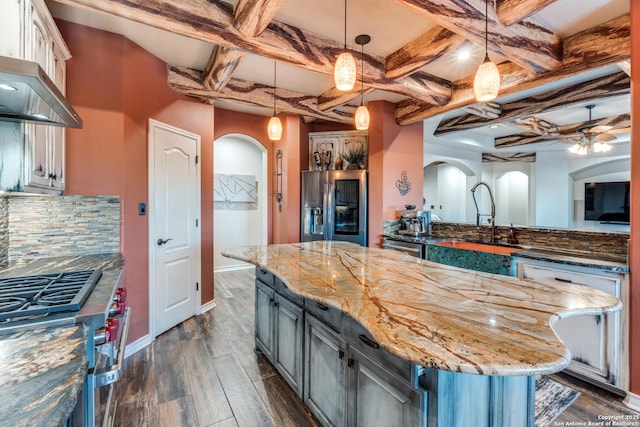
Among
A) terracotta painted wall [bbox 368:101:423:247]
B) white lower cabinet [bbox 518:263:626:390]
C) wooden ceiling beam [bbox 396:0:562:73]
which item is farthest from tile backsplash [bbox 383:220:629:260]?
wooden ceiling beam [bbox 396:0:562:73]

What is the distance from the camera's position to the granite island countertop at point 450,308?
33.4 inches

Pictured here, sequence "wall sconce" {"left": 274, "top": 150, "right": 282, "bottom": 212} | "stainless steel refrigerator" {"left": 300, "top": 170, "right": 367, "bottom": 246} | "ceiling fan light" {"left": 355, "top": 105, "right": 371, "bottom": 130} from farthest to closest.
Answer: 1. "wall sconce" {"left": 274, "top": 150, "right": 282, "bottom": 212}
2. "stainless steel refrigerator" {"left": 300, "top": 170, "right": 367, "bottom": 246}
3. "ceiling fan light" {"left": 355, "top": 105, "right": 371, "bottom": 130}

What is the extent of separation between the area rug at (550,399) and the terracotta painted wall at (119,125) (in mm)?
3218

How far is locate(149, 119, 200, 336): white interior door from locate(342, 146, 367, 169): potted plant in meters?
2.22

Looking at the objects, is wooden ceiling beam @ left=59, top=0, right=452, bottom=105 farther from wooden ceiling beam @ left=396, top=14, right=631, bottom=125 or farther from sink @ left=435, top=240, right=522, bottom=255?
sink @ left=435, top=240, right=522, bottom=255

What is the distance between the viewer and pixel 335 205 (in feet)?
14.4

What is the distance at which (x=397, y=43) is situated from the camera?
8.89 feet

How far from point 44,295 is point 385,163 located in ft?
12.2

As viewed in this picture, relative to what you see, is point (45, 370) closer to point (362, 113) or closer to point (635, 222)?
point (362, 113)

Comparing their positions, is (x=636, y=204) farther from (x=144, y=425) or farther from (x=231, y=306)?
(x=231, y=306)

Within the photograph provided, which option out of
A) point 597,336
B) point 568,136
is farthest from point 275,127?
point 568,136

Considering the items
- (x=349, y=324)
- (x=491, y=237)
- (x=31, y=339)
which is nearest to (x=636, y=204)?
(x=491, y=237)

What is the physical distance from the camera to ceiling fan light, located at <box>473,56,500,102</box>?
1788mm

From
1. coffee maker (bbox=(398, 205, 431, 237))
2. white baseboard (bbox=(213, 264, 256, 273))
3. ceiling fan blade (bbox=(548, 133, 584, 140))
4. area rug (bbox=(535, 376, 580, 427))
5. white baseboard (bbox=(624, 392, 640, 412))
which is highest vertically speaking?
ceiling fan blade (bbox=(548, 133, 584, 140))
